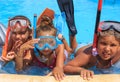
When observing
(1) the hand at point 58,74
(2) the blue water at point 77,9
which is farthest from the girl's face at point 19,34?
(2) the blue water at point 77,9

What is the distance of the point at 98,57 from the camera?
3664 millimetres

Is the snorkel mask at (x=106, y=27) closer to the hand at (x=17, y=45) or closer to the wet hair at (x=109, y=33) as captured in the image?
the wet hair at (x=109, y=33)

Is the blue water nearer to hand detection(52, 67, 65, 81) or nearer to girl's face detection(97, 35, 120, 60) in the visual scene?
girl's face detection(97, 35, 120, 60)

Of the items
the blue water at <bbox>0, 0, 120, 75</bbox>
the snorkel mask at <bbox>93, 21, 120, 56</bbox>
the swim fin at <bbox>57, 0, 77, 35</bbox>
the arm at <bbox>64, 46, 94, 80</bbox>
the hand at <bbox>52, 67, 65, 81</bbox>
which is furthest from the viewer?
the blue water at <bbox>0, 0, 120, 75</bbox>

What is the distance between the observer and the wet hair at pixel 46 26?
3.61 metres

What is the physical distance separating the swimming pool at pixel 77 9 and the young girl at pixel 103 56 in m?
2.34

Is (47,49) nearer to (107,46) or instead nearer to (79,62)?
(79,62)

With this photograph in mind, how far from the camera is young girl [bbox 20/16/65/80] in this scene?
3.47 m

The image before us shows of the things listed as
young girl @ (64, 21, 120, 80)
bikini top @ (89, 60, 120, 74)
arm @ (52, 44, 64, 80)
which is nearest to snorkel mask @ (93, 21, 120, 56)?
young girl @ (64, 21, 120, 80)

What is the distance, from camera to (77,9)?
6855mm

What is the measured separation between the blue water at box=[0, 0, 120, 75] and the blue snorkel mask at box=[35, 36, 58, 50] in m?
2.60

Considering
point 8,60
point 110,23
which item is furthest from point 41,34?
point 110,23

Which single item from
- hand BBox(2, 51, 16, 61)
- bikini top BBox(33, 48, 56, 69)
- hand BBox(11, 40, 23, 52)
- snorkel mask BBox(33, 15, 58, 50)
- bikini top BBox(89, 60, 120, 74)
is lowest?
bikini top BBox(89, 60, 120, 74)

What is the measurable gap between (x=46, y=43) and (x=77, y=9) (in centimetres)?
350
